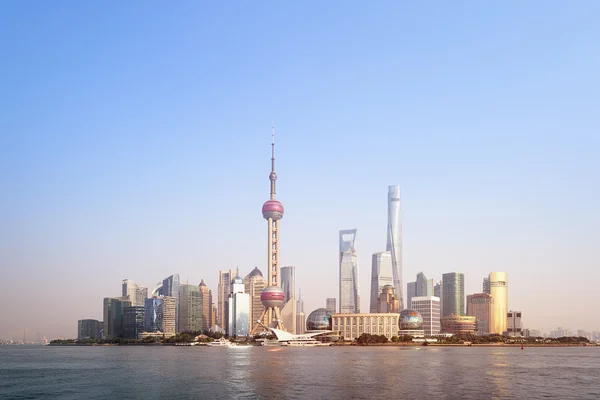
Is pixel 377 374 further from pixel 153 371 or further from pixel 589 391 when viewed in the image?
pixel 153 371

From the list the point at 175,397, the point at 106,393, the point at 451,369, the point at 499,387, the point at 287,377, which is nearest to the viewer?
the point at 175,397

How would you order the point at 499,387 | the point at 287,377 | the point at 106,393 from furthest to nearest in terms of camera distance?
the point at 287,377 < the point at 499,387 < the point at 106,393

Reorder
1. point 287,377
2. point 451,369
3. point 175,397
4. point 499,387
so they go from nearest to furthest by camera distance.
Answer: point 175,397, point 499,387, point 287,377, point 451,369

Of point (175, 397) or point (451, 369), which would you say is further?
point (451, 369)

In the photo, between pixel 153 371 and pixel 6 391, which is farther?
pixel 153 371

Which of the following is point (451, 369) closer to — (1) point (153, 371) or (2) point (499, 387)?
(2) point (499, 387)

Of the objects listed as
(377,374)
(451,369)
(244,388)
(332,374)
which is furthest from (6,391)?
(451,369)

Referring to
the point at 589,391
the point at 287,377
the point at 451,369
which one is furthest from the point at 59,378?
the point at 589,391

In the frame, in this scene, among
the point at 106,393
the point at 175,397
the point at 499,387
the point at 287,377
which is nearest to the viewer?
the point at 175,397
